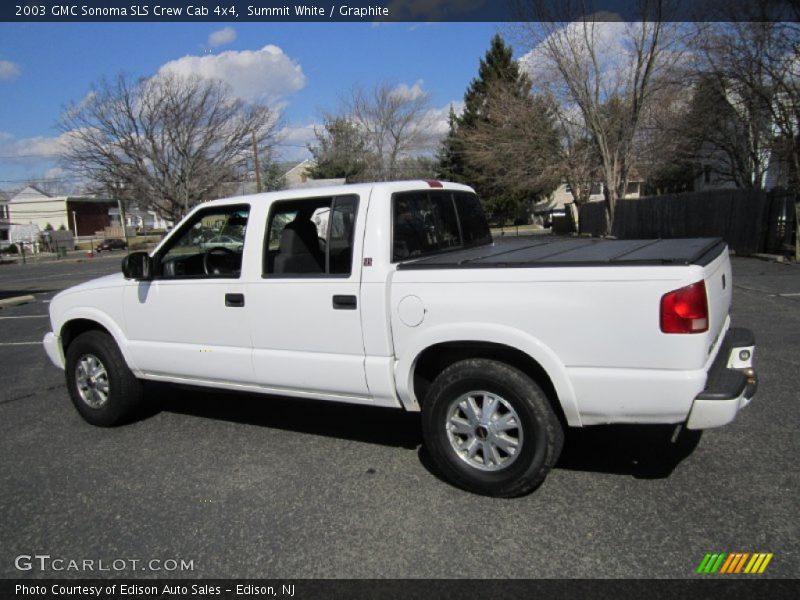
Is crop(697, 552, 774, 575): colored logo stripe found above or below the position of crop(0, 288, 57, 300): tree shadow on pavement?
below

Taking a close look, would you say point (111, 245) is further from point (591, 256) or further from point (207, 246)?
point (591, 256)

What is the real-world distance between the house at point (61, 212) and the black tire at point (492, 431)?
8105 centimetres

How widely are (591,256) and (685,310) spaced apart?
0.70 meters

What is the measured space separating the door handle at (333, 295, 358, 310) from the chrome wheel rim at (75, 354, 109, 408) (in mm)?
2358

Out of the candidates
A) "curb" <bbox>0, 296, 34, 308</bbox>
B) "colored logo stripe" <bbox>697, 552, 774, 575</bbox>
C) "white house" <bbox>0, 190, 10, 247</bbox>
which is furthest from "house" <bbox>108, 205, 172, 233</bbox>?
"colored logo stripe" <bbox>697, 552, 774, 575</bbox>

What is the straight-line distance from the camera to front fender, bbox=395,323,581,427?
3365 millimetres

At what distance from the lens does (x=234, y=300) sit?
14.4ft

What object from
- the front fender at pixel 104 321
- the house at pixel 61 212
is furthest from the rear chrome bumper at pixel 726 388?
the house at pixel 61 212

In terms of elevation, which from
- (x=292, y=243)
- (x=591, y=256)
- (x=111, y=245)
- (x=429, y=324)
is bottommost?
(x=429, y=324)

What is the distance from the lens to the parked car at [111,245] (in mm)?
57344

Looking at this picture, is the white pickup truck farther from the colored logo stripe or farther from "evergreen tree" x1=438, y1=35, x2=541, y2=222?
"evergreen tree" x1=438, y1=35, x2=541, y2=222

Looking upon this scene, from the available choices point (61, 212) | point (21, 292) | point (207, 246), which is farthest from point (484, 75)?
point (61, 212)

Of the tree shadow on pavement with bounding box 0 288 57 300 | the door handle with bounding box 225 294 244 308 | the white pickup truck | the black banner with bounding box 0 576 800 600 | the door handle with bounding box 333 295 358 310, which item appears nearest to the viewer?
the black banner with bounding box 0 576 800 600

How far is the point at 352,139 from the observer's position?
61406 mm
